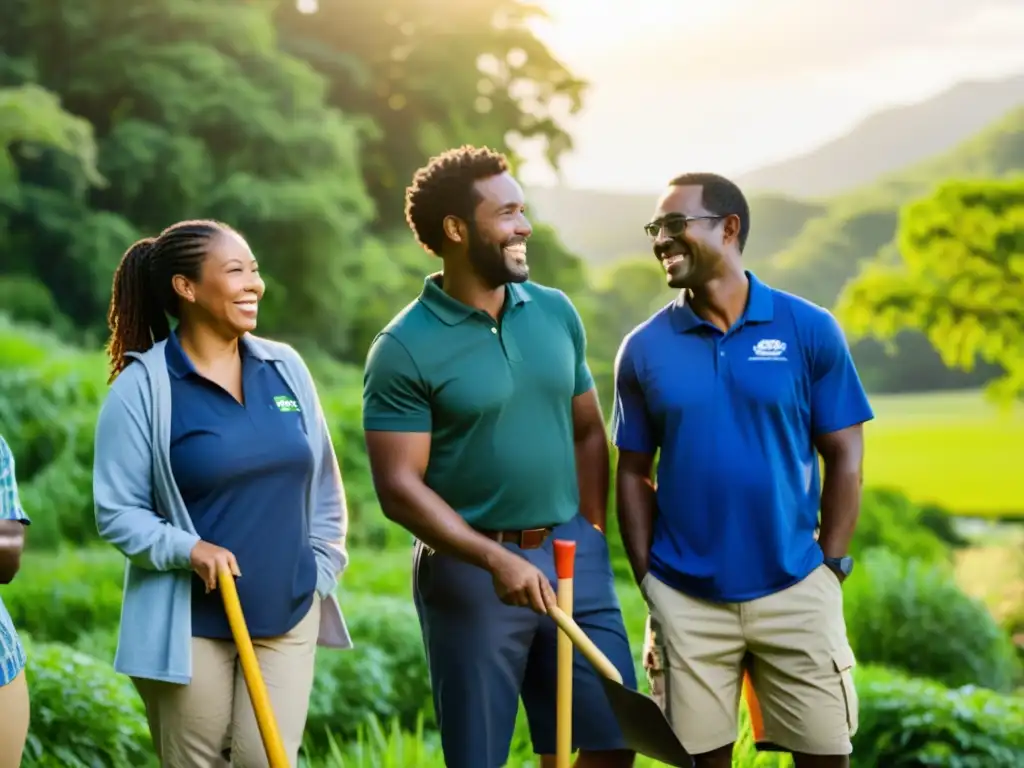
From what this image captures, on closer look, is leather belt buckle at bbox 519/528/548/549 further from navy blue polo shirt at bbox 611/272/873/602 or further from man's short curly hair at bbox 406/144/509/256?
man's short curly hair at bbox 406/144/509/256

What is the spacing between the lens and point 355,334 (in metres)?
14.1

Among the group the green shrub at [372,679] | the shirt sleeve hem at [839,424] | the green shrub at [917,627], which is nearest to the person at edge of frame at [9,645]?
the shirt sleeve hem at [839,424]

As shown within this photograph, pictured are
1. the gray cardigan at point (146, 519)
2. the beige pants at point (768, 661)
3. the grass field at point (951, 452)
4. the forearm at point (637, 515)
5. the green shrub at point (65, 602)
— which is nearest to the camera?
the gray cardigan at point (146, 519)

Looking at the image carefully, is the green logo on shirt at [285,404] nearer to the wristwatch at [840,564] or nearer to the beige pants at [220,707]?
the beige pants at [220,707]

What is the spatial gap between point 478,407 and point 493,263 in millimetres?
350

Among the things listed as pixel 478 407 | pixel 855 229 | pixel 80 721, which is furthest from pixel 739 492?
pixel 855 229

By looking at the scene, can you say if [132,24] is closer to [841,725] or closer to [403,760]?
[403,760]

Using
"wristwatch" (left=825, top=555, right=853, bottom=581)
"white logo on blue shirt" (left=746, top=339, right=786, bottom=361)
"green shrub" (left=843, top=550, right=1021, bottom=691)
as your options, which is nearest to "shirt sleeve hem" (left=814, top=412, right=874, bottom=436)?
"white logo on blue shirt" (left=746, top=339, right=786, bottom=361)

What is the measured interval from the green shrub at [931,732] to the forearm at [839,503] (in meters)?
2.15

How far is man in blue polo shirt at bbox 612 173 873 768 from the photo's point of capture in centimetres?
366

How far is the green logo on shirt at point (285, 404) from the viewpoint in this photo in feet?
11.9

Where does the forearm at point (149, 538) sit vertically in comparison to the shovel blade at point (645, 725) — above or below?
above

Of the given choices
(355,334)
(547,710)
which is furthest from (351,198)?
(547,710)

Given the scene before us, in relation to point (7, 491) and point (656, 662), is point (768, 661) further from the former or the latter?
point (7, 491)
